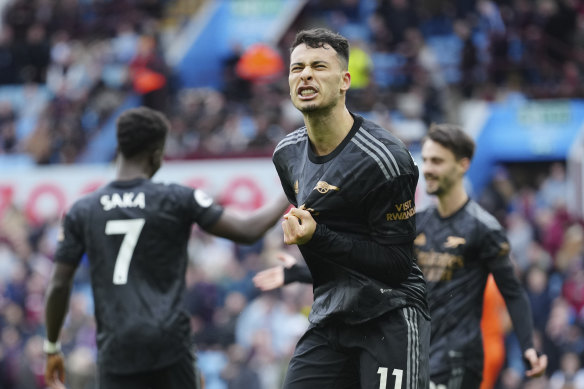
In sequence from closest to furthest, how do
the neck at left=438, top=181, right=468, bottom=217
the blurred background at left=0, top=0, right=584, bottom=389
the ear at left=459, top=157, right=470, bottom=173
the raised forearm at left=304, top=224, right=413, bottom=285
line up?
the raised forearm at left=304, top=224, right=413, bottom=285
the neck at left=438, top=181, right=468, bottom=217
the ear at left=459, top=157, right=470, bottom=173
the blurred background at left=0, top=0, right=584, bottom=389

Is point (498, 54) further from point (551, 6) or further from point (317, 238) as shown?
point (317, 238)

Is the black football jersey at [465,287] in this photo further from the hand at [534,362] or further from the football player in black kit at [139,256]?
the football player in black kit at [139,256]

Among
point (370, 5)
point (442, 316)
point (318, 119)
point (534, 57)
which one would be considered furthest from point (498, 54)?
point (318, 119)

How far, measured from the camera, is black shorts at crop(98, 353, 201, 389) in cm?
612

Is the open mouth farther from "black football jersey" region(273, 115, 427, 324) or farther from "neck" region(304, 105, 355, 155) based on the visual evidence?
"black football jersey" region(273, 115, 427, 324)

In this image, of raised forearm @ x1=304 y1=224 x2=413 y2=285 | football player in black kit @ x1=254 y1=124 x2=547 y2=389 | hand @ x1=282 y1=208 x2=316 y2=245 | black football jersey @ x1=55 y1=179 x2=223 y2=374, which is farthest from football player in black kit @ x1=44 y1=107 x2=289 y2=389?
hand @ x1=282 y1=208 x2=316 y2=245

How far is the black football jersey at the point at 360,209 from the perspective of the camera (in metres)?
5.01

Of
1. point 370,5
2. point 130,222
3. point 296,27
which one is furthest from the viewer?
point 296,27

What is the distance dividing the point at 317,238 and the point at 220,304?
31.4 feet

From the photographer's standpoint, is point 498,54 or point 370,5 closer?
point 498,54

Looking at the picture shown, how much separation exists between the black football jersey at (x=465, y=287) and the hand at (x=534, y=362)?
0.30ft

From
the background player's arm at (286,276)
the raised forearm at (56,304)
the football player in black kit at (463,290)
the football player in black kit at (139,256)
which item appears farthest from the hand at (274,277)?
the raised forearm at (56,304)

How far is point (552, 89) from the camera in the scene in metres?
16.8

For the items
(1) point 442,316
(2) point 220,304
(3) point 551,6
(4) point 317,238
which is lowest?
(2) point 220,304
